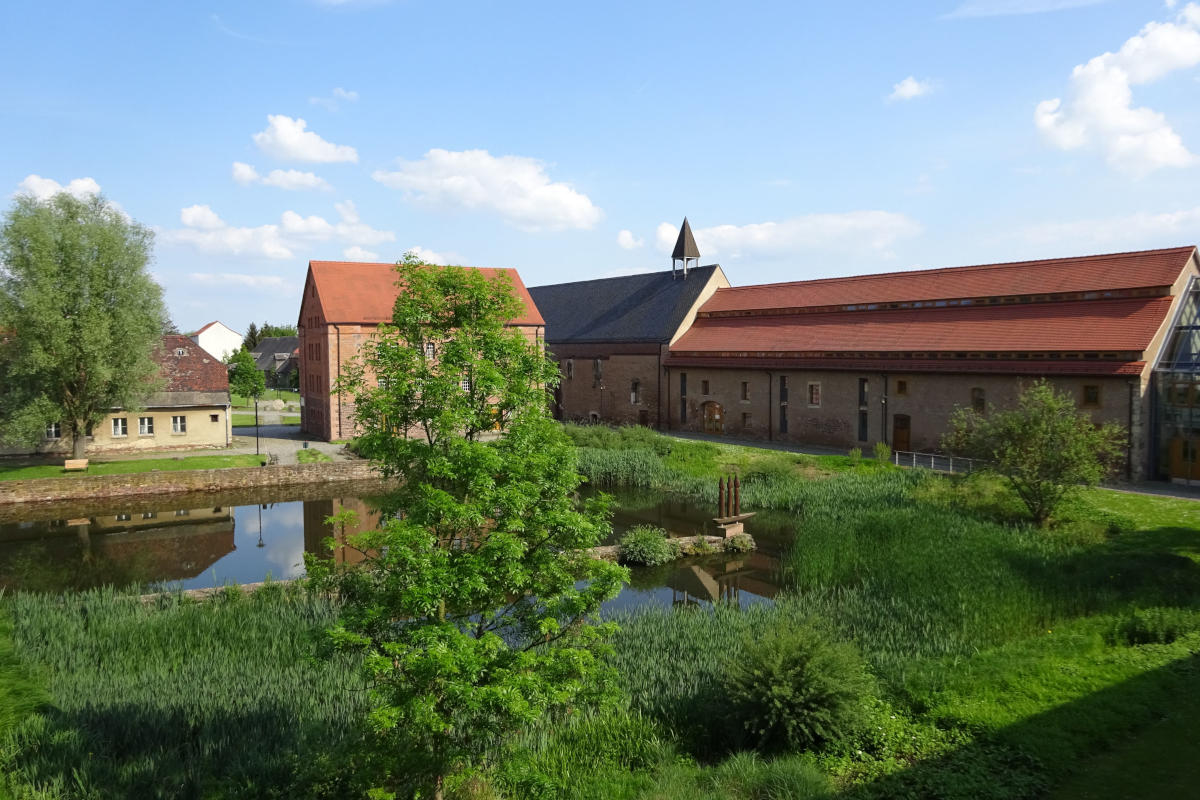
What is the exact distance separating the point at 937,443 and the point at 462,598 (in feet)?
89.8

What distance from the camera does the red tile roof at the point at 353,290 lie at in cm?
3903

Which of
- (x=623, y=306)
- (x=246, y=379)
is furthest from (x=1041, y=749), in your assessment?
(x=246, y=379)

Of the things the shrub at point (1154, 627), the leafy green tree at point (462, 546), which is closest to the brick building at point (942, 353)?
the shrub at point (1154, 627)

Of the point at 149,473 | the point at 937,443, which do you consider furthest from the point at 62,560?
the point at 937,443

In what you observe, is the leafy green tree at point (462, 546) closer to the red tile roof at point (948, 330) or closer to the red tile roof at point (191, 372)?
the red tile roof at point (948, 330)

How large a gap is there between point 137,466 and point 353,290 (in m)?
14.1

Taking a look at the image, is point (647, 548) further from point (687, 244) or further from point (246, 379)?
point (246, 379)

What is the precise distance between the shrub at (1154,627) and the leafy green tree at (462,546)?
9413 mm

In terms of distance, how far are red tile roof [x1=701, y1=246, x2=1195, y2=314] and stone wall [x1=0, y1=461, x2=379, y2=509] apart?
884 inches

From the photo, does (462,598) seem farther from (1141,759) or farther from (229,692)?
(1141,759)

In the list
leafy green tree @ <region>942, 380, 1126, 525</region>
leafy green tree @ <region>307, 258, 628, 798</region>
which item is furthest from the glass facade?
leafy green tree @ <region>307, 258, 628, 798</region>

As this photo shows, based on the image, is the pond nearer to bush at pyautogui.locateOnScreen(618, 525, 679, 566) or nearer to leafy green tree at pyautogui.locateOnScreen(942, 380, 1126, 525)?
bush at pyautogui.locateOnScreen(618, 525, 679, 566)

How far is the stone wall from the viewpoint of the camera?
26500 mm

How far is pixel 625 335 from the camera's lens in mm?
45594
